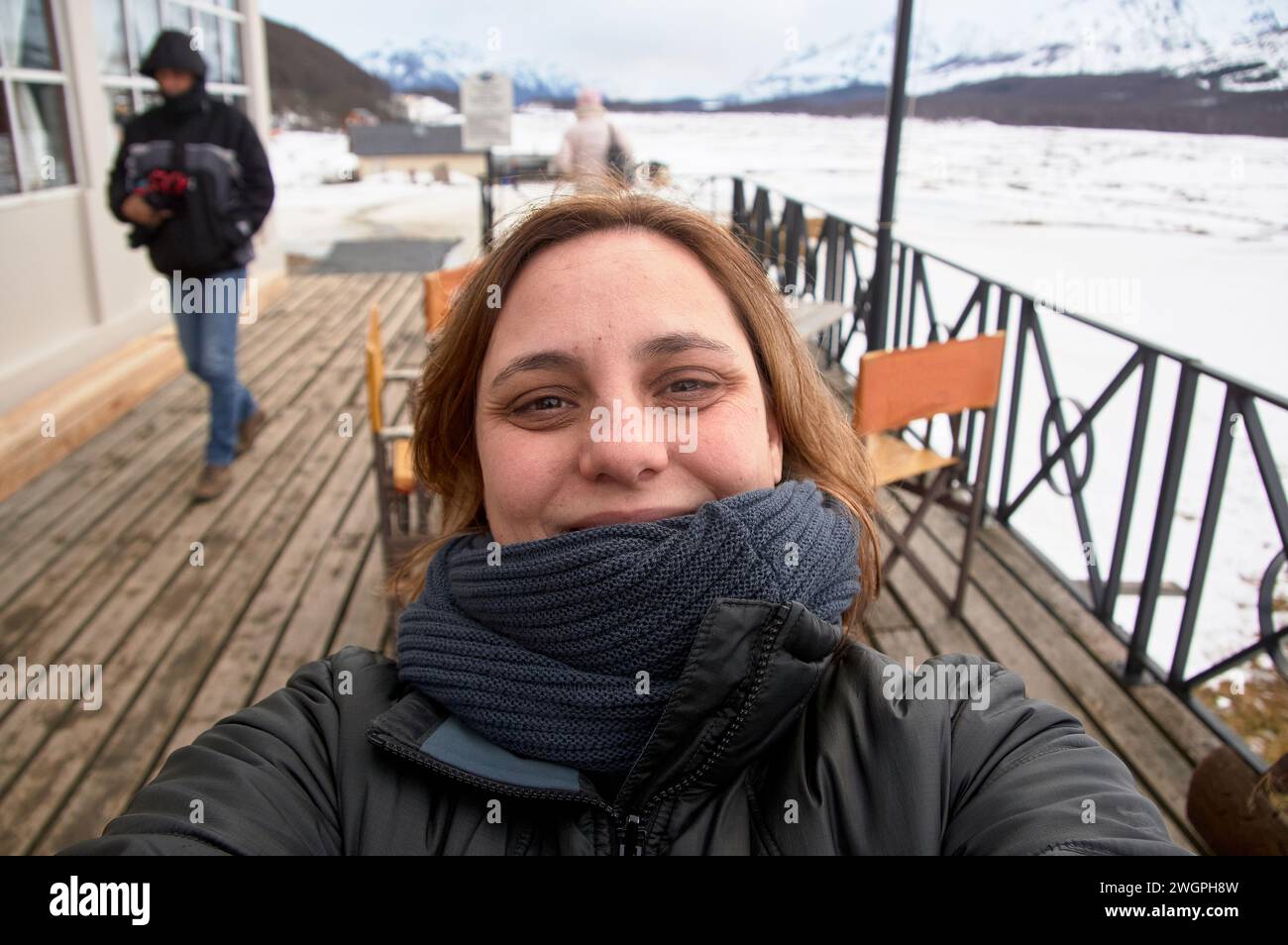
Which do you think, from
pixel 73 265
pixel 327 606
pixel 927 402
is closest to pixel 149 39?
pixel 73 265

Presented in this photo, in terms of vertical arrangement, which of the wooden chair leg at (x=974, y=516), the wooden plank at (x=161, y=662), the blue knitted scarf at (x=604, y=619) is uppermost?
the blue knitted scarf at (x=604, y=619)

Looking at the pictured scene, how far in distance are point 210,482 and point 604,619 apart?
374cm

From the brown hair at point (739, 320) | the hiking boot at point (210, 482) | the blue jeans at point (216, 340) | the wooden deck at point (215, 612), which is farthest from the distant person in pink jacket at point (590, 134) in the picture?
the brown hair at point (739, 320)

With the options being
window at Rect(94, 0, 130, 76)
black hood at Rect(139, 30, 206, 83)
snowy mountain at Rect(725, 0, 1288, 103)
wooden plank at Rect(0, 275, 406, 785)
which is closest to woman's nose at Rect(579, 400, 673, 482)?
wooden plank at Rect(0, 275, 406, 785)

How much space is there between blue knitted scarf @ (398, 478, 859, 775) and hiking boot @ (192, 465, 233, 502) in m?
3.54

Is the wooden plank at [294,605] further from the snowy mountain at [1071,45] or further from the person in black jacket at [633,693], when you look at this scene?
the snowy mountain at [1071,45]

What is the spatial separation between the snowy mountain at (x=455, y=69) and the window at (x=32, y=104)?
9.00 feet

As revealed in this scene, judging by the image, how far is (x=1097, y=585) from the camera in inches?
123

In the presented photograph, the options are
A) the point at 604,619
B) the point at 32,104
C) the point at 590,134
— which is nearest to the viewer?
the point at 604,619

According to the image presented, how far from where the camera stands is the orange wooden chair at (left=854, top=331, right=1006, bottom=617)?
2.85m

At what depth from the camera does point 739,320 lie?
117 cm

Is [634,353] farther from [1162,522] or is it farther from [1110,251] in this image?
[1110,251]

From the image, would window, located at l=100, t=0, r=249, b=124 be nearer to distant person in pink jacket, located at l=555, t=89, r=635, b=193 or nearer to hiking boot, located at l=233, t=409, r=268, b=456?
hiking boot, located at l=233, t=409, r=268, b=456

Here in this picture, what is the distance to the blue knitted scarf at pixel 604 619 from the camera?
0.95 m
